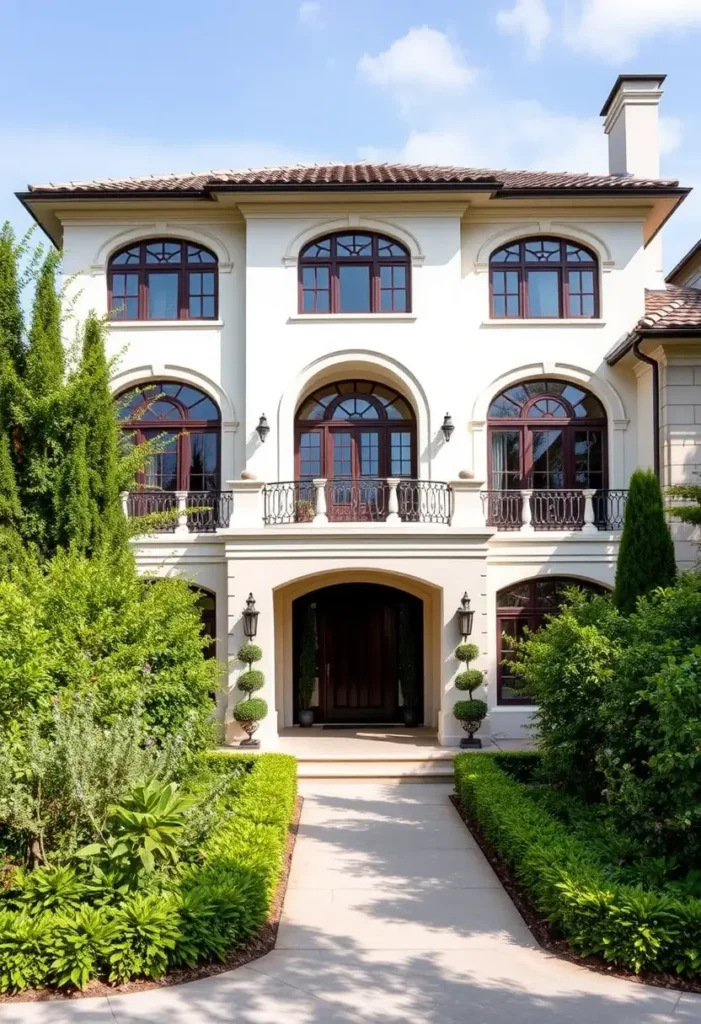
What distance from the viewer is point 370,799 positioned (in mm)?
12391

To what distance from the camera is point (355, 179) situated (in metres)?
16.9

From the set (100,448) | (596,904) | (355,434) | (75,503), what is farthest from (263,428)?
(596,904)

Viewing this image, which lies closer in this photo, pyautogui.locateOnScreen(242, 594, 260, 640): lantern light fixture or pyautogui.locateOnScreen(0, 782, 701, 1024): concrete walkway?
pyautogui.locateOnScreen(0, 782, 701, 1024): concrete walkway

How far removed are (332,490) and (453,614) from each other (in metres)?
3.37

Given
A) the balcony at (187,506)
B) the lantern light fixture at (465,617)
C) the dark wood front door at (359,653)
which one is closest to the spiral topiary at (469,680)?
the lantern light fixture at (465,617)

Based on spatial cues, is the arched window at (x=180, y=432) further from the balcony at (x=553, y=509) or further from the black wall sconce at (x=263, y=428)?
the balcony at (x=553, y=509)

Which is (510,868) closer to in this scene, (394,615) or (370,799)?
(370,799)

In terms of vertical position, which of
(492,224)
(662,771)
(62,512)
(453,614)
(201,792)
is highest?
(492,224)

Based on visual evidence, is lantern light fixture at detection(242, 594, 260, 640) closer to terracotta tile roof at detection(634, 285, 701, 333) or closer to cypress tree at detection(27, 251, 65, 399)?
cypress tree at detection(27, 251, 65, 399)

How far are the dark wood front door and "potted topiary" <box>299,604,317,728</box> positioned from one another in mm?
316

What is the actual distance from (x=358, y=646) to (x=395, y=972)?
449 inches

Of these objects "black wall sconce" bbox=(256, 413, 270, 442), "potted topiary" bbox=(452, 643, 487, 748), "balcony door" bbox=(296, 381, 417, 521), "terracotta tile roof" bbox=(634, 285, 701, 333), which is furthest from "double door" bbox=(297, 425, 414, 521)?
"terracotta tile roof" bbox=(634, 285, 701, 333)

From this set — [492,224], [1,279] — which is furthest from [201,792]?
[492,224]

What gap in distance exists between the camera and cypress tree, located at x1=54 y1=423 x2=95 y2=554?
1243 centimetres
